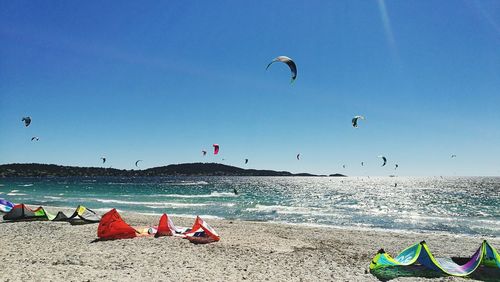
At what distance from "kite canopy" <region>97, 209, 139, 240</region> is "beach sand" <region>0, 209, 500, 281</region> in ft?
1.33

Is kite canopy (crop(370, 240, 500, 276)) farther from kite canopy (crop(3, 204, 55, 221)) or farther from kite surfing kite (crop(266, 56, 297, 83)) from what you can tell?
kite canopy (crop(3, 204, 55, 221))

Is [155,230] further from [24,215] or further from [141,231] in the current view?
[24,215]

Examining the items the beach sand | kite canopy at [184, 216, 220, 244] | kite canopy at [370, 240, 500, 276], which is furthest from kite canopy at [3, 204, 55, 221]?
kite canopy at [370, 240, 500, 276]

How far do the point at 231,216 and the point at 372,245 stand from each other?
516 inches

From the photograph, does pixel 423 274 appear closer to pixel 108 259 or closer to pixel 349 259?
pixel 349 259

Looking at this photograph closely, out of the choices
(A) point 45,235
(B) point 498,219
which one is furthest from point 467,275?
(B) point 498,219

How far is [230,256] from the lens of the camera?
9539 mm

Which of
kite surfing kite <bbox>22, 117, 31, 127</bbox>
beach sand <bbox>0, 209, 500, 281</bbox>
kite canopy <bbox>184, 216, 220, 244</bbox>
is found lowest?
beach sand <bbox>0, 209, 500, 281</bbox>

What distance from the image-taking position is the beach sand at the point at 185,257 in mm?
7555

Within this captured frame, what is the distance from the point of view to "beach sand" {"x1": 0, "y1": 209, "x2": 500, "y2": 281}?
7.55 metres

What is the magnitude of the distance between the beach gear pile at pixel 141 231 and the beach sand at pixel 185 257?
413 millimetres

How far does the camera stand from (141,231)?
12.3 metres

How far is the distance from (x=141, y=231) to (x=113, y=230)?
1136 mm

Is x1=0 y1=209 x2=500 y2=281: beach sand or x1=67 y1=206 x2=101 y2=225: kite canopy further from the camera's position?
x1=67 y1=206 x2=101 y2=225: kite canopy
